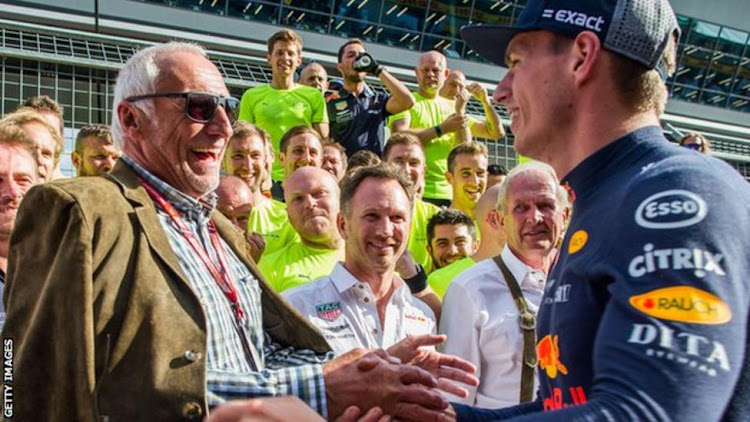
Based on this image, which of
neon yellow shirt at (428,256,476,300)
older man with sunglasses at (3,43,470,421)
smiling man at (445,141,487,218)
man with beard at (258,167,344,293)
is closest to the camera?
older man with sunglasses at (3,43,470,421)

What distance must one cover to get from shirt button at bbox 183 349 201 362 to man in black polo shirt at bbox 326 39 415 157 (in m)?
5.49

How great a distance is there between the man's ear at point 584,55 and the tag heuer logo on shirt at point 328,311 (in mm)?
2065

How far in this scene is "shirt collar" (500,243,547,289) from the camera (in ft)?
13.4

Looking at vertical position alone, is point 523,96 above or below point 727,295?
above

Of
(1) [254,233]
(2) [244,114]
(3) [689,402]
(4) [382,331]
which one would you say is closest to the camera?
(3) [689,402]

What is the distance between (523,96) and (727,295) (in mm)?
857

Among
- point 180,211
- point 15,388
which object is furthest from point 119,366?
point 180,211

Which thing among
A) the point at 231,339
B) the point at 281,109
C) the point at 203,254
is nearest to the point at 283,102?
the point at 281,109

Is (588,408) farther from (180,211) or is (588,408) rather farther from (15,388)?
(180,211)

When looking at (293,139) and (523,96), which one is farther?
(293,139)

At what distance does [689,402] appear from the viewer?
50.6 inches

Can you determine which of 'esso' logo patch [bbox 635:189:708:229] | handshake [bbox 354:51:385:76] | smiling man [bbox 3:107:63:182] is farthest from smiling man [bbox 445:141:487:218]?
'esso' logo patch [bbox 635:189:708:229]

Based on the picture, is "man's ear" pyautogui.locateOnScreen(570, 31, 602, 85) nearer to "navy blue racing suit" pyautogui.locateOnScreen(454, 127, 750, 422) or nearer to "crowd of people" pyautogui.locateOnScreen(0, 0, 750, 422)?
"crowd of people" pyautogui.locateOnScreen(0, 0, 750, 422)

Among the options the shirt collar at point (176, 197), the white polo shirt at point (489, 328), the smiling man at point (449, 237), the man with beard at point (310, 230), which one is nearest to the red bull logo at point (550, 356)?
the shirt collar at point (176, 197)
